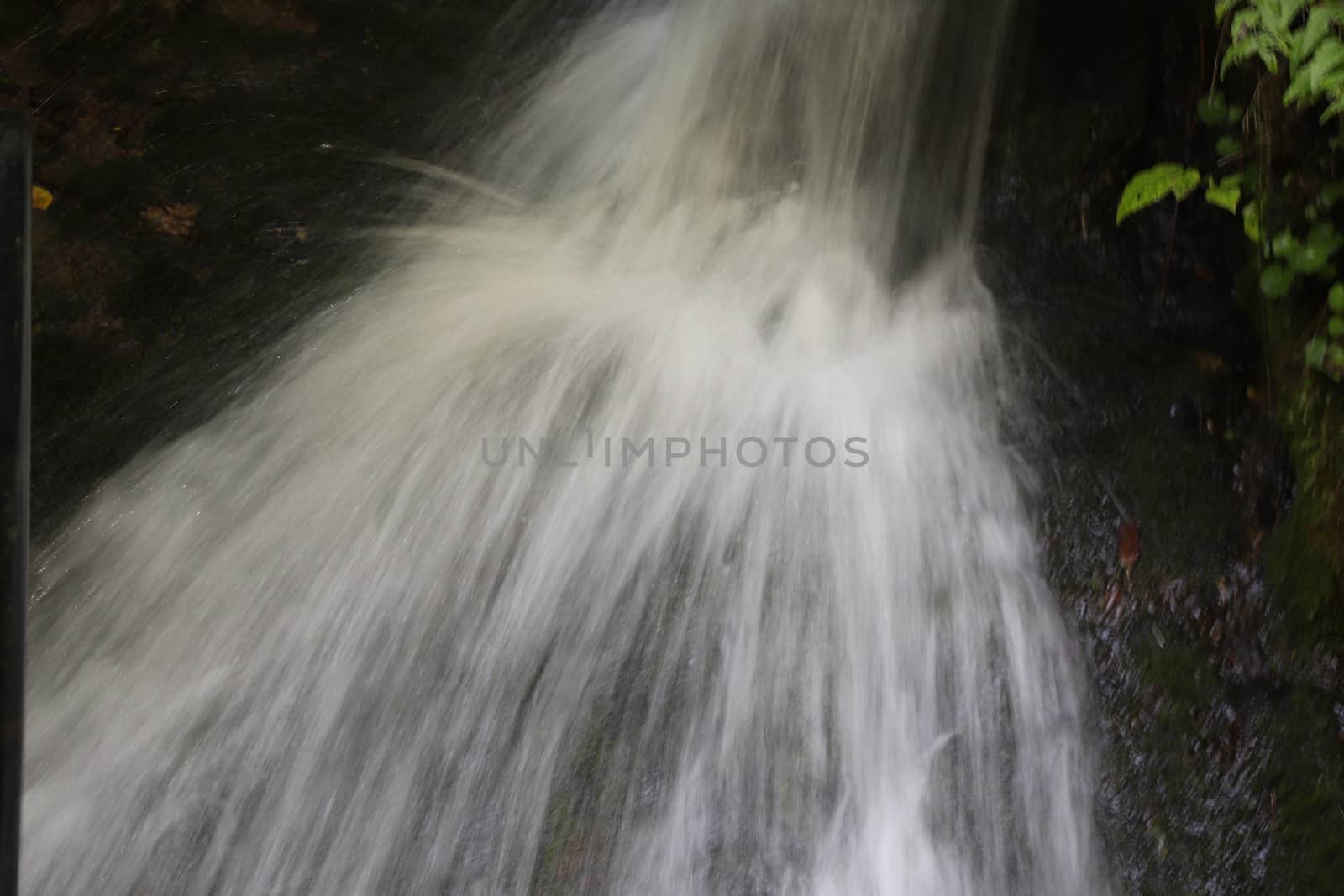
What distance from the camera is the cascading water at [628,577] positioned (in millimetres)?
2564

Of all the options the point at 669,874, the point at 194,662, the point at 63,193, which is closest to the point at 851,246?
the point at 669,874

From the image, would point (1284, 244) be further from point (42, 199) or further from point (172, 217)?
point (42, 199)

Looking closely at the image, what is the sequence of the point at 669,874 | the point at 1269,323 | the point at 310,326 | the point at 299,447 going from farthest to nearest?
the point at 310,326 → the point at 299,447 → the point at 1269,323 → the point at 669,874

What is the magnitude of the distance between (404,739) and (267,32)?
10.5 ft

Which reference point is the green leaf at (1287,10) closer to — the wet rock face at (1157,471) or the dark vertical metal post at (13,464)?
the wet rock face at (1157,471)

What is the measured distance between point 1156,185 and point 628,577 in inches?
77.8

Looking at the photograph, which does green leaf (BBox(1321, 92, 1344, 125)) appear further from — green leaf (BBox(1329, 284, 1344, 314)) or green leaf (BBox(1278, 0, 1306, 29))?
green leaf (BBox(1329, 284, 1344, 314))

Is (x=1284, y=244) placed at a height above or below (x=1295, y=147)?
below

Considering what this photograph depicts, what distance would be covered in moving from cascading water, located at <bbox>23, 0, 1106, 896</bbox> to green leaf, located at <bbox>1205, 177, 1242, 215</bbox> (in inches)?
30.1

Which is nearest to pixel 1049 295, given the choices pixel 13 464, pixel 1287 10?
pixel 1287 10

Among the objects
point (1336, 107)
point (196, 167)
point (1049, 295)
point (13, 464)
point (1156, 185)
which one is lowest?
point (1049, 295)

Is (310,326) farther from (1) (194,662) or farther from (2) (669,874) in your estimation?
(2) (669,874)

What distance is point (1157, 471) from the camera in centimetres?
293

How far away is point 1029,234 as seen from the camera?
3.56m
